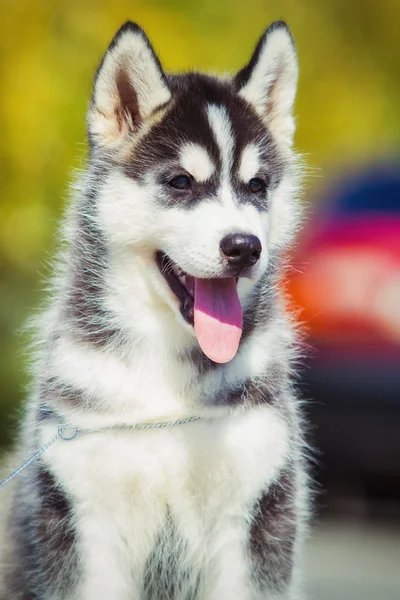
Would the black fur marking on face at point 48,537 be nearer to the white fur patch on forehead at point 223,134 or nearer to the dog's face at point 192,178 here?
the dog's face at point 192,178

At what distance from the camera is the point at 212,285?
3.91m

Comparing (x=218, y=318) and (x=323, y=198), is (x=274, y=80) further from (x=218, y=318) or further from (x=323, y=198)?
(x=323, y=198)

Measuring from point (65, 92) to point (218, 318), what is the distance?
19.1 ft

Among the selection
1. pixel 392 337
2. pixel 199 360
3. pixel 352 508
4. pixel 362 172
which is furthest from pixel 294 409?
pixel 362 172

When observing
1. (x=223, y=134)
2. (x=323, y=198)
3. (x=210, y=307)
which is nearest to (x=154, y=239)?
(x=210, y=307)

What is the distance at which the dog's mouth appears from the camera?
3812 millimetres

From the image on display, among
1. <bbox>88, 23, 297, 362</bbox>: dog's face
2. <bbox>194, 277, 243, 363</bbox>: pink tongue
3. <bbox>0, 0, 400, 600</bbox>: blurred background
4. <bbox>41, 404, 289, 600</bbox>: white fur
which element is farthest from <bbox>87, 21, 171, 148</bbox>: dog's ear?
<bbox>41, 404, 289, 600</bbox>: white fur

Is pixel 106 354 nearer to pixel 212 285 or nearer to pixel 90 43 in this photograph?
pixel 212 285

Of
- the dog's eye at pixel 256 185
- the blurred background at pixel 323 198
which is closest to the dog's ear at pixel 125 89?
the dog's eye at pixel 256 185

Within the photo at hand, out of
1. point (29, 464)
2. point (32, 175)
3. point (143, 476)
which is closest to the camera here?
point (143, 476)

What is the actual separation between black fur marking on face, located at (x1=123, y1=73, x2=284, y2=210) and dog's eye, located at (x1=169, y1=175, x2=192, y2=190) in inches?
0.7

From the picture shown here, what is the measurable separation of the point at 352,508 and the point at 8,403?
110 inches

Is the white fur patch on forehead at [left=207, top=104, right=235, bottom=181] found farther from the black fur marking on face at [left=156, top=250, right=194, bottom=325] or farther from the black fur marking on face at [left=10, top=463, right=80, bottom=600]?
the black fur marking on face at [left=10, top=463, right=80, bottom=600]

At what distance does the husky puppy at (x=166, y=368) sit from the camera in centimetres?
381
